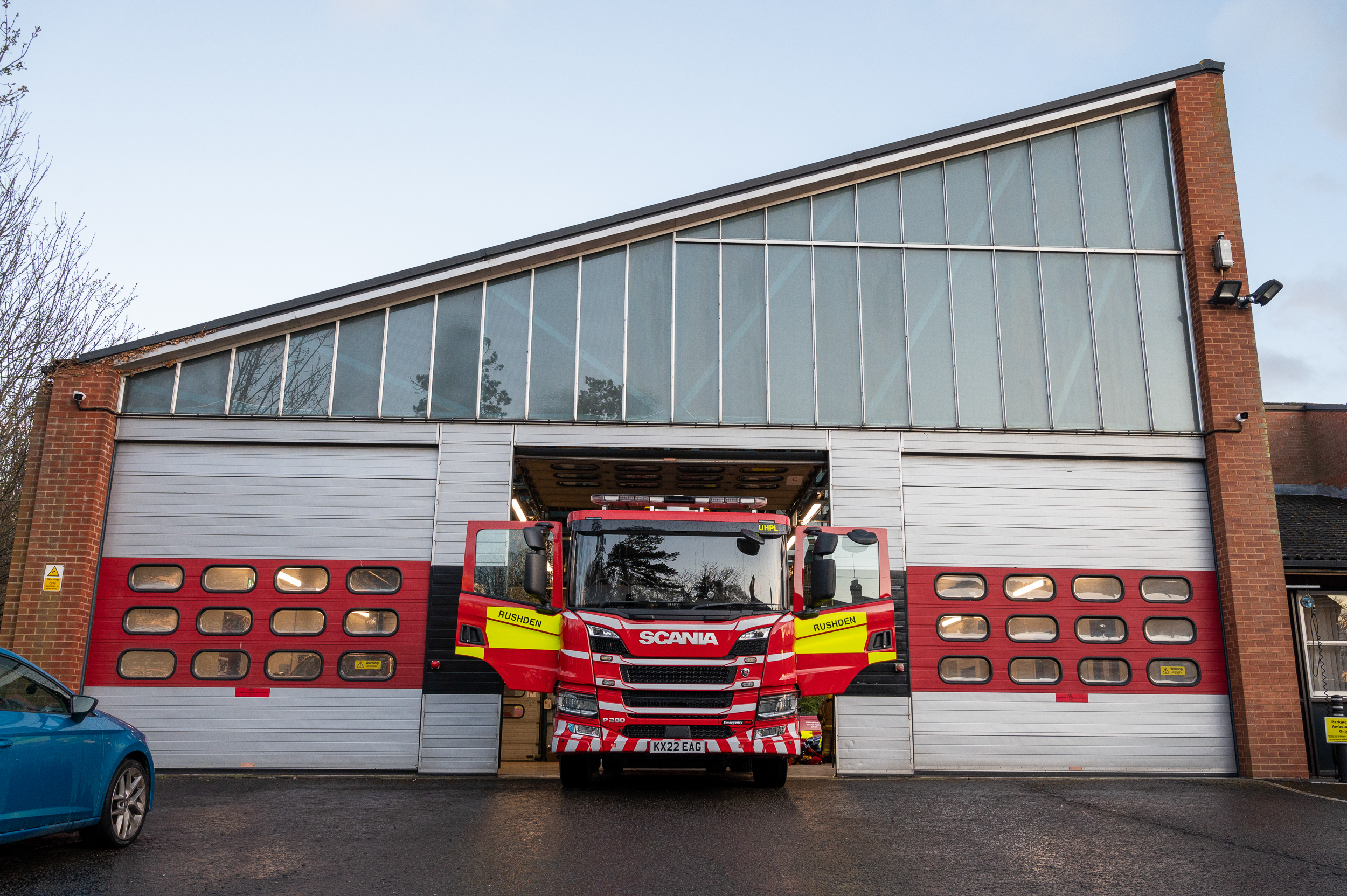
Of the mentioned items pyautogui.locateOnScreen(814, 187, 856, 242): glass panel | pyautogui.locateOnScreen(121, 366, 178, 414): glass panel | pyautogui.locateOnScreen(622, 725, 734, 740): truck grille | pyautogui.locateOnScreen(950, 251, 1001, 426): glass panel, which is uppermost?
pyautogui.locateOnScreen(814, 187, 856, 242): glass panel

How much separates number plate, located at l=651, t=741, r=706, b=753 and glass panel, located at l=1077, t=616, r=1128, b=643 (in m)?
6.98

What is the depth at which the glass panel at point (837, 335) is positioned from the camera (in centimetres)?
1395

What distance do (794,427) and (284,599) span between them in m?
7.69

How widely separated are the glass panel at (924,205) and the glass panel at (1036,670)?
6.50m

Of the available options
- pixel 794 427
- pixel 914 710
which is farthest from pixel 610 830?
pixel 794 427

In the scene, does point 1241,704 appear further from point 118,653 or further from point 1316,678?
point 118,653

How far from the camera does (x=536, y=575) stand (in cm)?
981

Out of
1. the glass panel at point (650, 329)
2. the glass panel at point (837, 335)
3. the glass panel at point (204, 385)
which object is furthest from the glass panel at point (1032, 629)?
Answer: the glass panel at point (204, 385)

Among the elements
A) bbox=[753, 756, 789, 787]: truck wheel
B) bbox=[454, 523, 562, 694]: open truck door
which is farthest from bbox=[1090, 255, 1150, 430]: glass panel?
bbox=[454, 523, 562, 694]: open truck door

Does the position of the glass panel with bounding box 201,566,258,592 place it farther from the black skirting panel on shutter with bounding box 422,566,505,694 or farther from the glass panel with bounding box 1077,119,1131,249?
the glass panel with bounding box 1077,119,1131,249

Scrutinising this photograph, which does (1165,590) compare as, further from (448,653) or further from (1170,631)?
(448,653)

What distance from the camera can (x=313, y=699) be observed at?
1287cm

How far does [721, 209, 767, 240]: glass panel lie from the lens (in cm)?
1459

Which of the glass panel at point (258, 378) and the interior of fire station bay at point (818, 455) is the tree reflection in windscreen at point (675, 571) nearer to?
the interior of fire station bay at point (818, 455)
